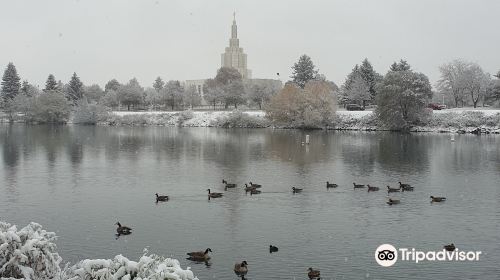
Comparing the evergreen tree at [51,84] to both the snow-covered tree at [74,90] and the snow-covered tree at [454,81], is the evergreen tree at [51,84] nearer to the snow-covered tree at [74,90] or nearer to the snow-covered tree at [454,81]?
the snow-covered tree at [74,90]

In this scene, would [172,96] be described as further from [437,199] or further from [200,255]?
[200,255]

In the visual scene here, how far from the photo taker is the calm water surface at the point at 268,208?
24266 millimetres

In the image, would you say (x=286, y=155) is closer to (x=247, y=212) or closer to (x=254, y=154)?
(x=254, y=154)

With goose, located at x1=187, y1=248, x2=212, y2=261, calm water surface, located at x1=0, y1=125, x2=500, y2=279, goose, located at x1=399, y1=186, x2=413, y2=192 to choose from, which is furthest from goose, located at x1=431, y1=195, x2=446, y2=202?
goose, located at x1=187, y1=248, x2=212, y2=261

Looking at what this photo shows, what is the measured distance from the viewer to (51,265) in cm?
1234

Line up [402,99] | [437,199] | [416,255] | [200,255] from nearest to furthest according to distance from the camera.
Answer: [200,255] < [416,255] < [437,199] < [402,99]

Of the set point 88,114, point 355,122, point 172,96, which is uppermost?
point 172,96

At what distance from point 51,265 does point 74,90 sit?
528ft

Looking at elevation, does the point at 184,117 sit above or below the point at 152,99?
below

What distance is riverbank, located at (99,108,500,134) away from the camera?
10594cm

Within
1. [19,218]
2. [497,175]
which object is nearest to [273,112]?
[497,175]

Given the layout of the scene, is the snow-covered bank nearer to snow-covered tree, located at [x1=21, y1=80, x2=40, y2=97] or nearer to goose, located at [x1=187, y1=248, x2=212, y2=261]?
goose, located at [x1=187, y1=248, x2=212, y2=261]

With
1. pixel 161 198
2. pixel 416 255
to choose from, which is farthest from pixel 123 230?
pixel 416 255

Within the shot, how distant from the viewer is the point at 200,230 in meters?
28.8
